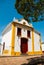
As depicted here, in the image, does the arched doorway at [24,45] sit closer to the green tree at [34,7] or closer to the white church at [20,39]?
the white church at [20,39]

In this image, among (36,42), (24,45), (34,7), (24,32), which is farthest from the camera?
(36,42)

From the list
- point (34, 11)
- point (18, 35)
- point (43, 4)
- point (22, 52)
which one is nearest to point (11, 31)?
point (18, 35)

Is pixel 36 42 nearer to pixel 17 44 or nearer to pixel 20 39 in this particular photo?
pixel 20 39

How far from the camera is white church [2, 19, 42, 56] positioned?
19536 millimetres

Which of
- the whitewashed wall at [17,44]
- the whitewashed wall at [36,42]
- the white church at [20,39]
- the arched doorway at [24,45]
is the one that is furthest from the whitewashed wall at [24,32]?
the whitewashed wall at [36,42]

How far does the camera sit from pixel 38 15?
16625 mm

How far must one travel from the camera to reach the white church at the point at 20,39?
64.1 ft

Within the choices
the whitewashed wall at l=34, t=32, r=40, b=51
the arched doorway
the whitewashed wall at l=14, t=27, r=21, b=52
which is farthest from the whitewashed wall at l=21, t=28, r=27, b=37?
the whitewashed wall at l=34, t=32, r=40, b=51

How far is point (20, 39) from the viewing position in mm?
20812

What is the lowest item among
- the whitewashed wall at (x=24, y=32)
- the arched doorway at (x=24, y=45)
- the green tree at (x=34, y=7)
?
the arched doorway at (x=24, y=45)

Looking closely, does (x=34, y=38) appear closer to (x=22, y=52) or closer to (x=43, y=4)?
(x=22, y=52)

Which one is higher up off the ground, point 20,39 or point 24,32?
point 24,32

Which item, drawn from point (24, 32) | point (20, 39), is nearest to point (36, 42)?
point (24, 32)

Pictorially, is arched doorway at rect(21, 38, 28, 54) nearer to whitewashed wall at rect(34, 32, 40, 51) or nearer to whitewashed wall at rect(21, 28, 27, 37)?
whitewashed wall at rect(21, 28, 27, 37)
